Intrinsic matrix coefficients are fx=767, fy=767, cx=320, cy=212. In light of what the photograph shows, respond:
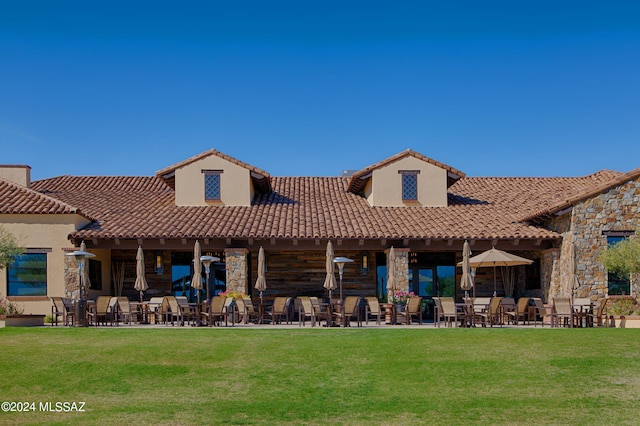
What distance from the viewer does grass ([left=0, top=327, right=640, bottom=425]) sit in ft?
35.4

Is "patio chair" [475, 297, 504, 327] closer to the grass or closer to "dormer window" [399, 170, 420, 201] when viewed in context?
the grass

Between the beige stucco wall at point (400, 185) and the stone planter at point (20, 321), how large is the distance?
13.0m

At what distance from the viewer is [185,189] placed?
29.4 meters

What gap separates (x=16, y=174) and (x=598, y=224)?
21274mm

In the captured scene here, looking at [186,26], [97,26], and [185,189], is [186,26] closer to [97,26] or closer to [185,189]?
[97,26]

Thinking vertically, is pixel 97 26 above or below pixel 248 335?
above

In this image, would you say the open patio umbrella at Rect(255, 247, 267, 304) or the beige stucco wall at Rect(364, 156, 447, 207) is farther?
the beige stucco wall at Rect(364, 156, 447, 207)

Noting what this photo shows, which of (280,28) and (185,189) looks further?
(185,189)

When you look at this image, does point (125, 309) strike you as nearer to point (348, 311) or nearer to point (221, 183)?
point (348, 311)

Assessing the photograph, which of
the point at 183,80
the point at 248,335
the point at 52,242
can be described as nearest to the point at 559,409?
the point at 248,335

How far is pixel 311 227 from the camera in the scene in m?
26.8

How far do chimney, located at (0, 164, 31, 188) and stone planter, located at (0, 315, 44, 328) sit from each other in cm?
892

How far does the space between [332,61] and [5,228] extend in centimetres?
1231

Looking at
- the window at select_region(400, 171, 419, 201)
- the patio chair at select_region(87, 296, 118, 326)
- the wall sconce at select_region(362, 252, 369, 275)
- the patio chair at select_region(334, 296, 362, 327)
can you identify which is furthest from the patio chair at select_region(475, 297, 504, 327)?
the patio chair at select_region(87, 296, 118, 326)
